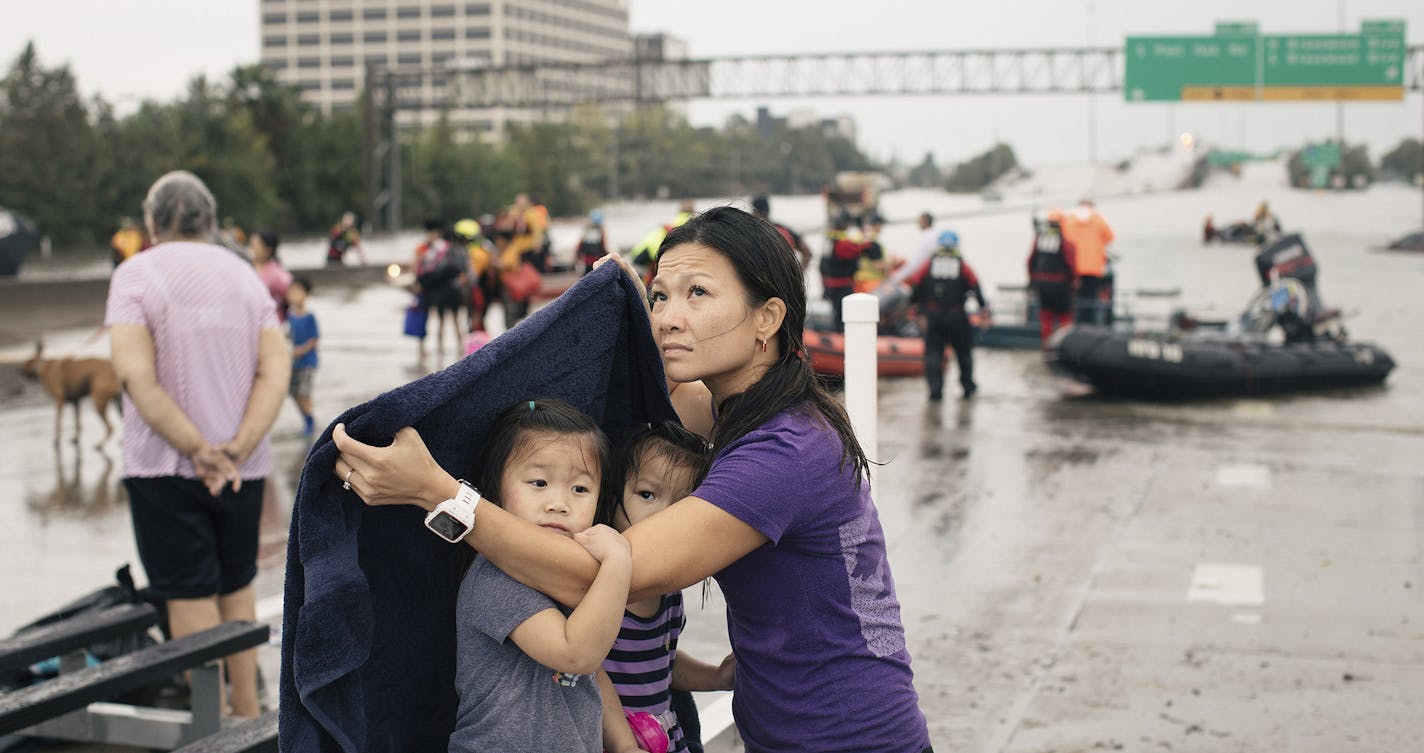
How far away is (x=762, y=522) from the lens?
2.33 metres

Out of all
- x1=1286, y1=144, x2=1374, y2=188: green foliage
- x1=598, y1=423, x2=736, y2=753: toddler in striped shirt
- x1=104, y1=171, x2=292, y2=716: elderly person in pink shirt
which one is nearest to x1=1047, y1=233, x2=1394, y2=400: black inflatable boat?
x1=104, y1=171, x2=292, y2=716: elderly person in pink shirt

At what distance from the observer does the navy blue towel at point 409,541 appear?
7.54ft

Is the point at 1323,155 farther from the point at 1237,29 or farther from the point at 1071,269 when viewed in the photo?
the point at 1071,269

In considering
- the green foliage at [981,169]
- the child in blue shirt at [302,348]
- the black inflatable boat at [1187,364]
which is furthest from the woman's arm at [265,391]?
the green foliage at [981,169]

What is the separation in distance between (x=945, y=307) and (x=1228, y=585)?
7.77 meters

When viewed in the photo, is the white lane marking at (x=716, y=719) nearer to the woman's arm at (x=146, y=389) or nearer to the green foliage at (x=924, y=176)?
the woman's arm at (x=146, y=389)

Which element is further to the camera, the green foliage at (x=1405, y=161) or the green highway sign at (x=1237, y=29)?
the green foliage at (x=1405, y=161)

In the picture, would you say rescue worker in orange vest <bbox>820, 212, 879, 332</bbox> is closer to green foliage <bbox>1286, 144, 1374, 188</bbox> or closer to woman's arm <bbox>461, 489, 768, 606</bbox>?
woman's arm <bbox>461, 489, 768, 606</bbox>

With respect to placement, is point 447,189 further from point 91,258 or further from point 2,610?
point 2,610

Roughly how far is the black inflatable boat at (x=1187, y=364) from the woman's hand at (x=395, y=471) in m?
13.8

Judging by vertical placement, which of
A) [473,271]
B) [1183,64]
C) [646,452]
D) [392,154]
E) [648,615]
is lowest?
[648,615]

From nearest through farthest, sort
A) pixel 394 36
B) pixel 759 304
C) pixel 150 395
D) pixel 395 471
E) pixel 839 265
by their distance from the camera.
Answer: pixel 395 471 → pixel 759 304 → pixel 150 395 → pixel 839 265 → pixel 394 36

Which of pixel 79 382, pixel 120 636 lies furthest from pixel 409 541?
pixel 79 382

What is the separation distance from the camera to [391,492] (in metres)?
2.26
